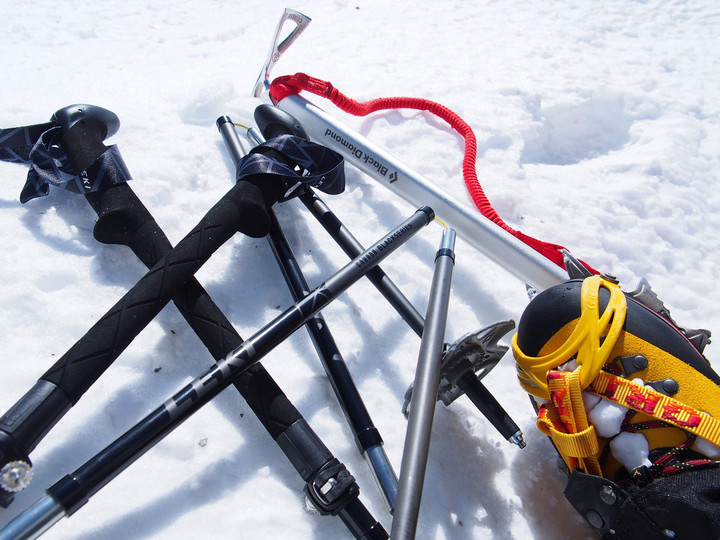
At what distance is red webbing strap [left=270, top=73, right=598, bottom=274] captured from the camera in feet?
7.32

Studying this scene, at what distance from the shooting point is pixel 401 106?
8.96 ft

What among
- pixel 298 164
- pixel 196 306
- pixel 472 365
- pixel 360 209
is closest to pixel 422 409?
pixel 472 365

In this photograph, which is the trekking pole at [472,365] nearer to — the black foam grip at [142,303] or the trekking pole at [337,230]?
the trekking pole at [337,230]

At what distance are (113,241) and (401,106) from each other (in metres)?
1.71

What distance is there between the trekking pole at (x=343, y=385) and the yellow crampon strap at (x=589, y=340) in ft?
1.52

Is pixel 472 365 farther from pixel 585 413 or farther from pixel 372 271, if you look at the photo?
pixel 372 271

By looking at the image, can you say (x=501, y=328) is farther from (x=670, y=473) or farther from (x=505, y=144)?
(x=505, y=144)

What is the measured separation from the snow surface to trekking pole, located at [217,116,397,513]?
4.4 inches

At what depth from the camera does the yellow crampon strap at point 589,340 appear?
117 centimetres

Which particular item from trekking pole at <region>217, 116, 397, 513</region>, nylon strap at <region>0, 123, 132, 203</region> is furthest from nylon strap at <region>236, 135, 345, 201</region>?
nylon strap at <region>0, 123, 132, 203</region>

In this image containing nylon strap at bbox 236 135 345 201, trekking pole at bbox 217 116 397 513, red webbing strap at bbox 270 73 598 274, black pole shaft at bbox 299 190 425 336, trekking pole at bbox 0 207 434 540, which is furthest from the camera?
red webbing strap at bbox 270 73 598 274

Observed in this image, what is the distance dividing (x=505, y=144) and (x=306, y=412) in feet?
6.32

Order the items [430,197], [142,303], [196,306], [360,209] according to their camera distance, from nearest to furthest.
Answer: [142,303]
[196,306]
[430,197]
[360,209]

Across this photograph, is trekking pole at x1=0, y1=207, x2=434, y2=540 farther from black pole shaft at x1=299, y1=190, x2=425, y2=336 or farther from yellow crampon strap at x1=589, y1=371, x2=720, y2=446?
yellow crampon strap at x1=589, y1=371, x2=720, y2=446
